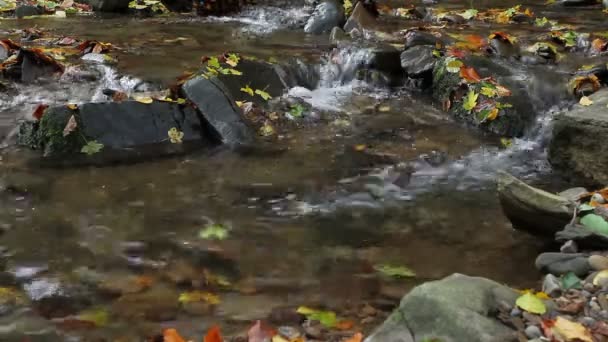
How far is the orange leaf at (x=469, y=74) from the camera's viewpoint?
703cm

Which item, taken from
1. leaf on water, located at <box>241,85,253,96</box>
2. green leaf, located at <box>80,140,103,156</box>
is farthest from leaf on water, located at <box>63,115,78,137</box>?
leaf on water, located at <box>241,85,253,96</box>

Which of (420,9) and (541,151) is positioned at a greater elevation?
(420,9)

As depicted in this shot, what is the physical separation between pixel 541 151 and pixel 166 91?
13.3 ft

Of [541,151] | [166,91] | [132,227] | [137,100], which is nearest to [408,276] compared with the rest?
[132,227]

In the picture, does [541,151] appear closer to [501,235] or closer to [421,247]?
[501,235]

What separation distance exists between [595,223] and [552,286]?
69 centimetres

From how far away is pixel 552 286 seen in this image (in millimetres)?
3236

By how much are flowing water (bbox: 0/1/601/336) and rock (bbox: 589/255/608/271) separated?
398 millimetres

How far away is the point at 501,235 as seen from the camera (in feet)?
14.0

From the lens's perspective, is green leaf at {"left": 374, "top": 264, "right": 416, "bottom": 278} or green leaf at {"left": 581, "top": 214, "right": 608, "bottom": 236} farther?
green leaf at {"left": 374, "top": 264, "right": 416, "bottom": 278}

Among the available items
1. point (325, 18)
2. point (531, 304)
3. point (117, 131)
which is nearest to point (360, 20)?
point (325, 18)

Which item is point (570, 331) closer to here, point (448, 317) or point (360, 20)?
point (448, 317)

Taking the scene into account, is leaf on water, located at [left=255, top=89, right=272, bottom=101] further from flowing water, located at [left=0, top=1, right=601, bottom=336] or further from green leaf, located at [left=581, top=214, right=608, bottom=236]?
green leaf, located at [left=581, top=214, right=608, bottom=236]

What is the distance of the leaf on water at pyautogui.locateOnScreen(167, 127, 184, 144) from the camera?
594 centimetres
